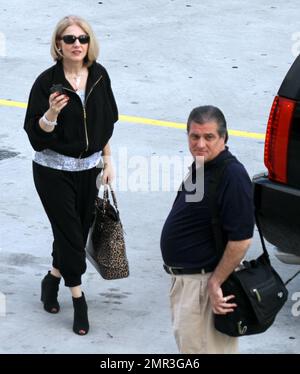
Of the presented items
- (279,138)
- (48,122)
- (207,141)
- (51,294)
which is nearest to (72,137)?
(48,122)

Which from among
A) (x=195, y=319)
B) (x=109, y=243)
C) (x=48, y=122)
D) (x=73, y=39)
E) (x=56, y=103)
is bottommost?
(x=109, y=243)

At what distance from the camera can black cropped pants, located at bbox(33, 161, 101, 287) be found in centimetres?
623

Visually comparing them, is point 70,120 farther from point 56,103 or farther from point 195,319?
point 195,319

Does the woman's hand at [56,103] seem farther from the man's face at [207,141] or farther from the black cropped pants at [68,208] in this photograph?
the man's face at [207,141]

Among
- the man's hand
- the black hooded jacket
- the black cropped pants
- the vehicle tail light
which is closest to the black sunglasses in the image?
the black hooded jacket

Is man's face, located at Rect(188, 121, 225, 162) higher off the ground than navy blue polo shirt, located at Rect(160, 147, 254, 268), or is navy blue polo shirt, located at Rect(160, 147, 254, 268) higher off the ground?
man's face, located at Rect(188, 121, 225, 162)

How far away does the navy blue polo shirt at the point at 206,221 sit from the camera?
4910 mm

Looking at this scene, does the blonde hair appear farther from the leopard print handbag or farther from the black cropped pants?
the leopard print handbag

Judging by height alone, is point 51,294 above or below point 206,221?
below

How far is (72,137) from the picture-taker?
616cm

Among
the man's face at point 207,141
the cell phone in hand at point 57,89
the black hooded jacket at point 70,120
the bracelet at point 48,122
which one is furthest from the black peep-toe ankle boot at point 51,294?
the man's face at point 207,141

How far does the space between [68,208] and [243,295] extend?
1.59 meters

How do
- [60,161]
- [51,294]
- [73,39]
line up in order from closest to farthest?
[73,39] < [60,161] < [51,294]
